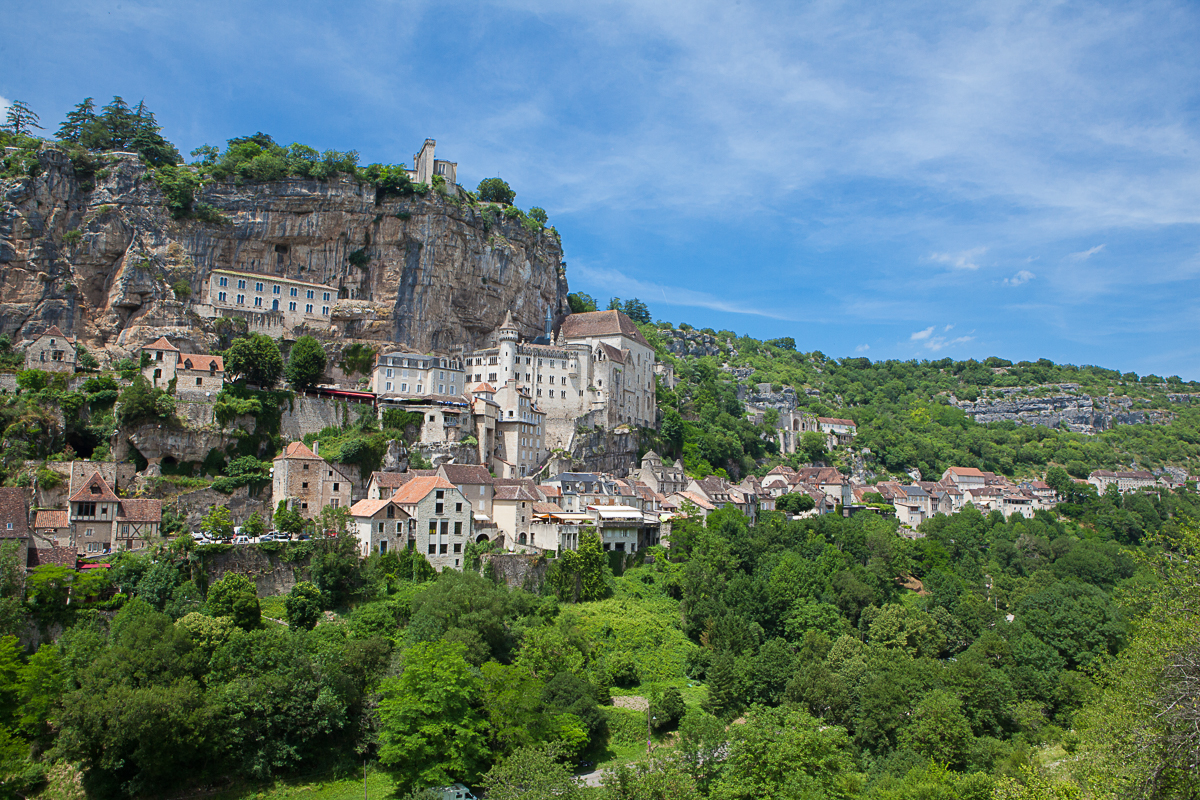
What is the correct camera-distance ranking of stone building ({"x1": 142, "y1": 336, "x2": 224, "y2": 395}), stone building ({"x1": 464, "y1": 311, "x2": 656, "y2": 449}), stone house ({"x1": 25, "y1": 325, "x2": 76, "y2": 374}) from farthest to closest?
stone building ({"x1": 464, "y1": 311, "x2": 656, "y2": 449}) → stone building ({"x1": 142, "y1": 336, "x2": 224, "y2": 395}) → stone house ({"x1": 25, "y1": 325, "x2": 76, "y2": 374})

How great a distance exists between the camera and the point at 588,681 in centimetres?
4000

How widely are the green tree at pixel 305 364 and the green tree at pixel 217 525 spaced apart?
55.1 ft

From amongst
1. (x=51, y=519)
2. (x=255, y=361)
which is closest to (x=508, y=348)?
(x=255, y=361)

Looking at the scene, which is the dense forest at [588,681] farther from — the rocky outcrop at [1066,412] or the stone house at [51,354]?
the rocky outcrop at [1066,412]

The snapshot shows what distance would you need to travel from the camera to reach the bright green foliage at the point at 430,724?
32906 millimetres

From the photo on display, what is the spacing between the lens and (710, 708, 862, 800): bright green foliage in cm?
2814

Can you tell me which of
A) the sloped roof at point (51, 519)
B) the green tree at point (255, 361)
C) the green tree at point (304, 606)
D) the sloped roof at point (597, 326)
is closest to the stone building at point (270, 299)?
the green tree at point (255, 361)

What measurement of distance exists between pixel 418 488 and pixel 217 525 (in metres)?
11.3

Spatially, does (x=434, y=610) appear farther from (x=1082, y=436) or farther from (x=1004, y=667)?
(x=1082, y=436)

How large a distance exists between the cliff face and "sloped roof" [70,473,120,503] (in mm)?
18738

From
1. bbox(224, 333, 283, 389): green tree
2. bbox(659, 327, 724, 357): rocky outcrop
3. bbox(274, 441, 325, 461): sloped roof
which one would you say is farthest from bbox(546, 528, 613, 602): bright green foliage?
bbox(659, 327, 724, 357): rocky outcrop

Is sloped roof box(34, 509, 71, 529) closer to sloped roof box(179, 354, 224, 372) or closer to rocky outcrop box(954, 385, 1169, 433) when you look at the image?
sloped roof box(179, 354, 224, 372)

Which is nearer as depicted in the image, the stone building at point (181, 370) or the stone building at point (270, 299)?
the stone building at point (181, 370)

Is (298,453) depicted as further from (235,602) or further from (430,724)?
(430,724)
